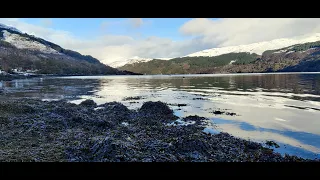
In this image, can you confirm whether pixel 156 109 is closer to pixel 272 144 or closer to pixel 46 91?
pixel 272 144

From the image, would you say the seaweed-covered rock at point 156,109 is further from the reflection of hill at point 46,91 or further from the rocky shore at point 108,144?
the reflection of hill at point 46,91

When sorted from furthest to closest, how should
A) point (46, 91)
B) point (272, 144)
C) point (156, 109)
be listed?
point (46, 91), point (156, 109), point (272, 144)

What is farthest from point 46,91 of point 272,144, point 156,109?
point 272,144

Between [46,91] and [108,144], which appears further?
[46,91]

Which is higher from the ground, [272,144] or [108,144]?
[108,144]

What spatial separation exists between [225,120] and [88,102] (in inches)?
781

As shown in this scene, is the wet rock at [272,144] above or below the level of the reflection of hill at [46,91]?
below

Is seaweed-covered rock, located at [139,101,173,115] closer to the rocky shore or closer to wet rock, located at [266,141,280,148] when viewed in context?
the rocky shore

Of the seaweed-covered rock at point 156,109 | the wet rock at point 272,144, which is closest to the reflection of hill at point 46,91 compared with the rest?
the seaweed-covered rock at point 156,109

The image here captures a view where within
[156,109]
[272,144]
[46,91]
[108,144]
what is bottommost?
[272,144]

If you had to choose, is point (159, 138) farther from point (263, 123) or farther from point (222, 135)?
point (263, 123)

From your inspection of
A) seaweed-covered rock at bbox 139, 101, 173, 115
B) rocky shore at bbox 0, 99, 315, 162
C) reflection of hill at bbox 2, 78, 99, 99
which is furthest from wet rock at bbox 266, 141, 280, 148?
reflection of hill at bbox 2, 78, 99, 99
